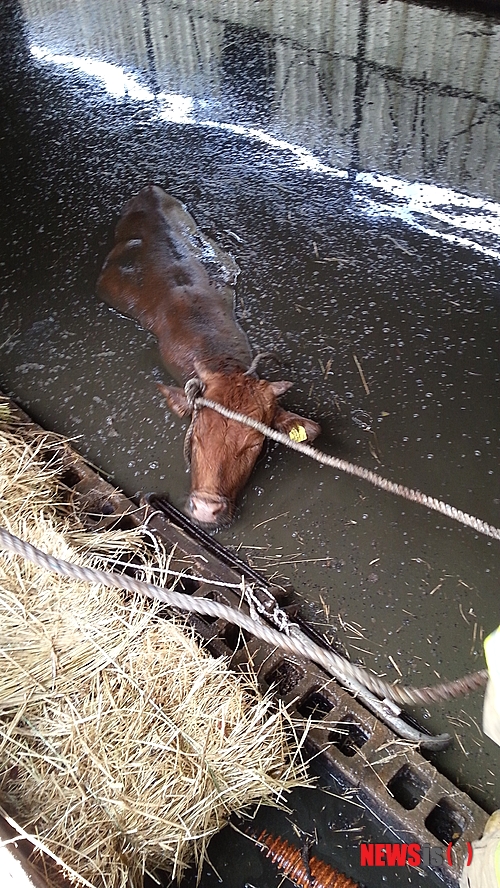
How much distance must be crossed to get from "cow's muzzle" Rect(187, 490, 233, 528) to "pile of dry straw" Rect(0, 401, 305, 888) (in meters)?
0.54

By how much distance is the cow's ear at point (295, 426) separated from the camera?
3.36 metres

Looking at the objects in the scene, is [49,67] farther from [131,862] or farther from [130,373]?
[131,862]

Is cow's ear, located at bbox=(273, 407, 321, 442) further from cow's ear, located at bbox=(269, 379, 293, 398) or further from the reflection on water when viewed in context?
the reflection on water

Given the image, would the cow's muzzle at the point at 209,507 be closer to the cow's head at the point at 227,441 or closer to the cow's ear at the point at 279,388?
the cow's head at the point at 227,441

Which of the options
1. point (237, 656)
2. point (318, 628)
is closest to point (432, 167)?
point (318, 628)

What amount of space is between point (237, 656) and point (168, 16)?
24.7 feet

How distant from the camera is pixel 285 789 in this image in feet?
7.68

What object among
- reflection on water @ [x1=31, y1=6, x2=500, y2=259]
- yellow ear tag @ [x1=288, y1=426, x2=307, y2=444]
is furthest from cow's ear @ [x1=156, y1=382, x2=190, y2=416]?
reflection on water @ [x1=31, y1=6, x2=500, y2=259]

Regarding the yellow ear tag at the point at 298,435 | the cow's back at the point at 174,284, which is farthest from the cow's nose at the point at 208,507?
the cow's back at the point at 174,284

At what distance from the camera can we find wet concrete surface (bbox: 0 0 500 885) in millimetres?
3219

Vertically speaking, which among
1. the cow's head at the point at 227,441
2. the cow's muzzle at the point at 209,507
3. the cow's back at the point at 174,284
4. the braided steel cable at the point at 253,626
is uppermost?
the braided steel cable at the point at 253,626

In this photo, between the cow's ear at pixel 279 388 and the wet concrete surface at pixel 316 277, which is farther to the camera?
the cow's ear at pixel 279 388

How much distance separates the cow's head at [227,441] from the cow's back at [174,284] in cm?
31

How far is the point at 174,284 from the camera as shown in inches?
167
